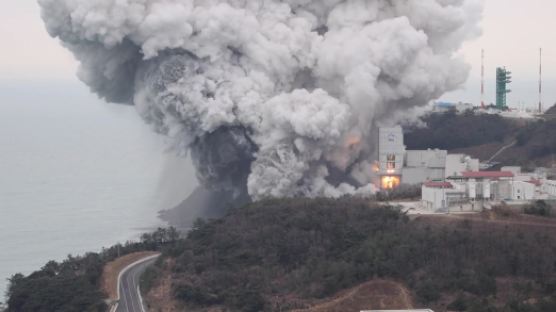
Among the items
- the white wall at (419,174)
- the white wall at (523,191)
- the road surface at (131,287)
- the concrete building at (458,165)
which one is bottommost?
the road surface at (131,287)

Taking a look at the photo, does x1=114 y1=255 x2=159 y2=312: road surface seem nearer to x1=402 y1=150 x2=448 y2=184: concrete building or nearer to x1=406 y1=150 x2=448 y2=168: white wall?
x1=402 y1=150 x2=448 y2=184: concrete building

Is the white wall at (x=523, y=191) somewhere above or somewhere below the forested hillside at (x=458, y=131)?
below

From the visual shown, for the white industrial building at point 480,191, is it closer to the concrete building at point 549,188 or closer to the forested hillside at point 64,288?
the concrete building at point 549,188

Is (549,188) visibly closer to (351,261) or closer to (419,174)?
(419,174)

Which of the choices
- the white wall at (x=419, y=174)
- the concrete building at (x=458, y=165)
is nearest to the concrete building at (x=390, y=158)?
the white wall at (x=419, y=174)

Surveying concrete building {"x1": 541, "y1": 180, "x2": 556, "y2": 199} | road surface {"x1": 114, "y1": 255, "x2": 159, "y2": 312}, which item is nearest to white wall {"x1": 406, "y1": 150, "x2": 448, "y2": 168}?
concrete building {"x1": 541, "y1": 180, "x2": 556, "y2": 199}

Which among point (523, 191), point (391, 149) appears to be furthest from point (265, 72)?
point (523, 191)
